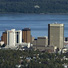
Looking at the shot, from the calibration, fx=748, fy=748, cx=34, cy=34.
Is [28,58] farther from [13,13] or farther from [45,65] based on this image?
[13,13]

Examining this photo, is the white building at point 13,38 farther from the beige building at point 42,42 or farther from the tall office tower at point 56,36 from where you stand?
the tall office tower at point 56,36

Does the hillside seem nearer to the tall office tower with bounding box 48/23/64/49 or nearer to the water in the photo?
the water

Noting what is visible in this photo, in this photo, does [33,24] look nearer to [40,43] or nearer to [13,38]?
[13,38]

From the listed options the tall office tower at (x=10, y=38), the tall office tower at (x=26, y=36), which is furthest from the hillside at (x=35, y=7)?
the tall office tower at (x=10, y=38)

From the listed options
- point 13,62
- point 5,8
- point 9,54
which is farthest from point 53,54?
point 5,8

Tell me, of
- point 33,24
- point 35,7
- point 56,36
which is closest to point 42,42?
point 56,36

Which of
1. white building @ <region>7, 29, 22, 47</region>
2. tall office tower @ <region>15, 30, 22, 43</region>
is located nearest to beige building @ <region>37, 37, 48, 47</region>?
white building @ <region>7, 29, 22, 47</region>
